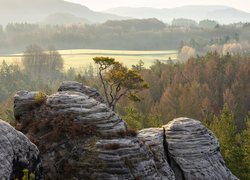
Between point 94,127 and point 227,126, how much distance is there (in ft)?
138

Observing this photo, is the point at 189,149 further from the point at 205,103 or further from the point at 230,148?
the point at 205,103

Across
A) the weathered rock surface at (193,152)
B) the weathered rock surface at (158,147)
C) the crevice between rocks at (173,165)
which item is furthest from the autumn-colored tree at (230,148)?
the weathered rock surface at (158,147)

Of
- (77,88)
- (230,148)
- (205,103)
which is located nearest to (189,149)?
(77,88)

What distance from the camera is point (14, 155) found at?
21.7 metres

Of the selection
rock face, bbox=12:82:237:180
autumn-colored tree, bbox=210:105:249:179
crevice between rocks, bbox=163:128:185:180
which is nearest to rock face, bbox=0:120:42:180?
rock face, bbox=12:82:237:180

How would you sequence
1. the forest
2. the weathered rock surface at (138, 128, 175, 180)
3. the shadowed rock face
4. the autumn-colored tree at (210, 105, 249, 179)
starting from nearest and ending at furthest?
the weathered rock surface at (138, 128, 175, 180)
the shadowed rock face
the autumn-colored tree at (210, 105, 249, 179)
the forest

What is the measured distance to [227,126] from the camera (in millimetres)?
67188

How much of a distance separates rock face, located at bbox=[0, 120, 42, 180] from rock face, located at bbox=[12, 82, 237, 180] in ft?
15.8

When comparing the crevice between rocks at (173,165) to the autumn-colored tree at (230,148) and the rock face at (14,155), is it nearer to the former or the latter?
the rock face at (14,155)

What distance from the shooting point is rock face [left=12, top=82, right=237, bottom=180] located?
28.6m

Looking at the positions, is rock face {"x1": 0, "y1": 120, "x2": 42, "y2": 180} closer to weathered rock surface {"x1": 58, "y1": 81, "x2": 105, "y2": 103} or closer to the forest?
weathered rock surface {"x1": 58, "y1": 81, "x2": 105, "y2": 103}

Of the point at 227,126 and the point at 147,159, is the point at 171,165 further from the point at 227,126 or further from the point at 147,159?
the point at 227,126

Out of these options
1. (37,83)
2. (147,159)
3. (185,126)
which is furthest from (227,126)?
(37,83)

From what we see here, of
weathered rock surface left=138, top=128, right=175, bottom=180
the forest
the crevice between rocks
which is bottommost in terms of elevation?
the forest
